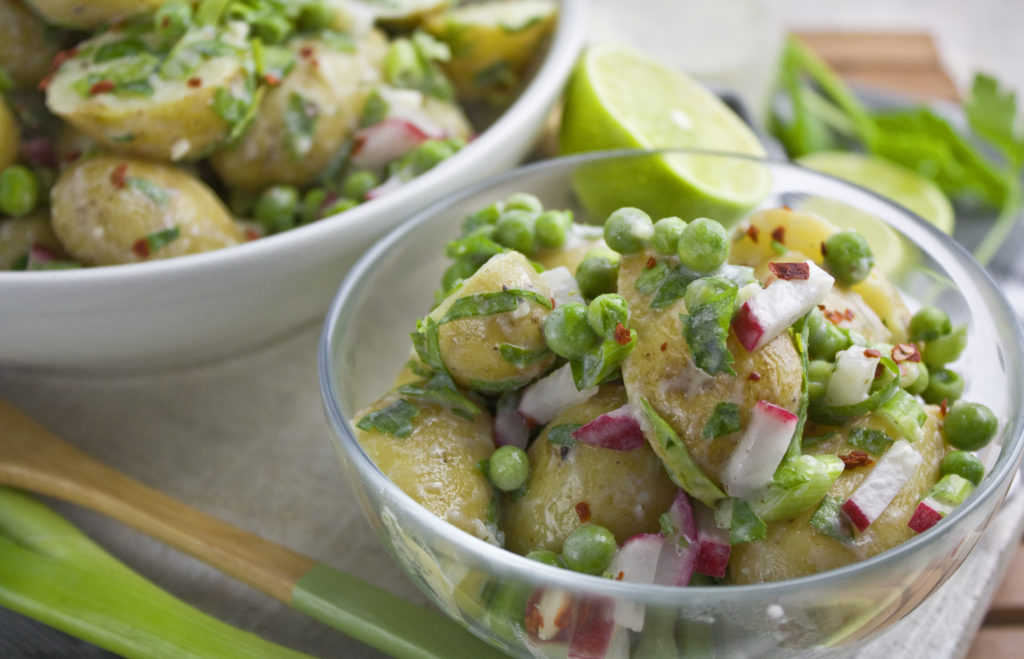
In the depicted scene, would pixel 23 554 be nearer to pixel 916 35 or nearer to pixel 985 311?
pixel 985 311

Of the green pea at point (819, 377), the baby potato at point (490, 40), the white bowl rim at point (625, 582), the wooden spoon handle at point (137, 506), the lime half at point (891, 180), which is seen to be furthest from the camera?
the lime half at point (891, 180)

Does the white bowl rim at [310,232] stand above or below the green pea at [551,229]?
below

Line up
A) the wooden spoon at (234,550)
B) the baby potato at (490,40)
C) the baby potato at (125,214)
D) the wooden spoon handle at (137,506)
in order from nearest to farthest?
the wooden spoon at (234,550) < the wooden spoon handle at (137,506) < the baby potato at (125,214) < the baby potato at (490,40)

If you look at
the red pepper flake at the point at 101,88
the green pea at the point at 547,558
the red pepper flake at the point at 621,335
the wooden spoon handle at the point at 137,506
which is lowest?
the wooden spoon handle at the point at 137,506

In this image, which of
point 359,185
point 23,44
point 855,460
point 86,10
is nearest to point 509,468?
point 855,460

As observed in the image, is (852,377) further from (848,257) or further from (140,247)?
(140,247)

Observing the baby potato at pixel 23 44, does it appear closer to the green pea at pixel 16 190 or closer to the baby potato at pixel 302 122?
the green pea at pixel 16 190

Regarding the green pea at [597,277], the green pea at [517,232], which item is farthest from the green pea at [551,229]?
the green pea at [597,277]

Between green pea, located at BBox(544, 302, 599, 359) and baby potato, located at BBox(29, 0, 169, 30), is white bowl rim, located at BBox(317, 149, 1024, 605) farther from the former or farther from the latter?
baby potato, located at BBox(29, 0, 169, 30)
